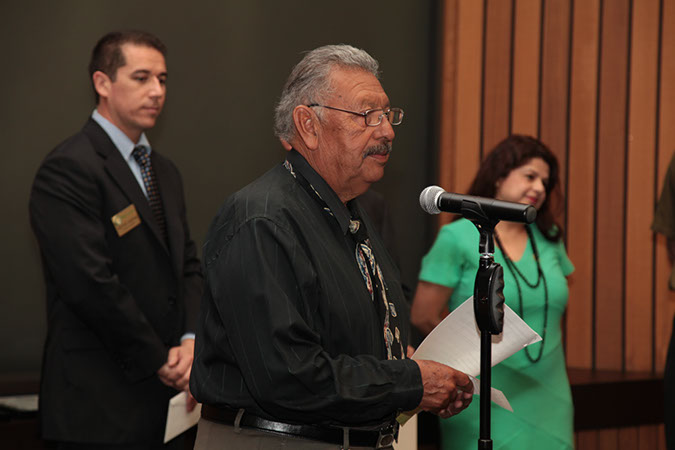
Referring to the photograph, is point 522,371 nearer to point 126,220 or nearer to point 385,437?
point 385,437

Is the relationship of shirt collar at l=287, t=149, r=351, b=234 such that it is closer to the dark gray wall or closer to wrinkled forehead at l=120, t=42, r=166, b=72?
wrinkled forehead at l=120, t=42, r=166, b=72

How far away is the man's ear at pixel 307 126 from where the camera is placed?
1.85m

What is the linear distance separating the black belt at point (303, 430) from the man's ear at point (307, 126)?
615mm

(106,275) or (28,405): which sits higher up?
(106,275)

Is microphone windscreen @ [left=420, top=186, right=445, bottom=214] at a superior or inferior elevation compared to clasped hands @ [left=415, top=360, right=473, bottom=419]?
superior

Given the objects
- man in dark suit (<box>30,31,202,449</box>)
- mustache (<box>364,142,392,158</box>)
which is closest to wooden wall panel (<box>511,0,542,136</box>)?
man in dark suit (<box>30,31,202,449</box>)

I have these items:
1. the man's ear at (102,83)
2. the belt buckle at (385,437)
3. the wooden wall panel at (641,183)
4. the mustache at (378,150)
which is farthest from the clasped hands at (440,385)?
the wooden wall panel at (641,183)

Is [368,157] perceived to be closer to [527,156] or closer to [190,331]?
[190,331]

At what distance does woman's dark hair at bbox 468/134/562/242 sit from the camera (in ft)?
10.4

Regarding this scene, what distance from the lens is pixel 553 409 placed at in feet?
9.39

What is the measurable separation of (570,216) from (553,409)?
1.72 m

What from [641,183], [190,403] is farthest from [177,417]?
[641,183]

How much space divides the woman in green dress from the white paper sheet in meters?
0.91

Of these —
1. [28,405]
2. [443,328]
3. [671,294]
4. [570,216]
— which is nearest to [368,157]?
[443,328]
